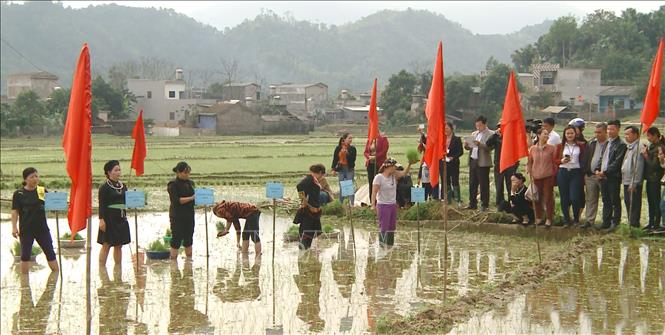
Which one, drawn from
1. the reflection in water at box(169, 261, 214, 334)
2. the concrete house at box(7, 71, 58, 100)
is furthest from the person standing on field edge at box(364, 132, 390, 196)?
the concrete house at box(7, 71, 58, 100)

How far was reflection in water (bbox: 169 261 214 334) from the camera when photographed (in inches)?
368

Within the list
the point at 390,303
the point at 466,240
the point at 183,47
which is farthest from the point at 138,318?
the point at 183,47

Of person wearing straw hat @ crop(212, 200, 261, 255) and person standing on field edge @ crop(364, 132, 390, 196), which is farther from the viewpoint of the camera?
person standing on field edge @ crop(364, 132, 390, 196)

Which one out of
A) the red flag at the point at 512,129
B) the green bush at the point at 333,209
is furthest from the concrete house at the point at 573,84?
the red flag at the point at 512,129

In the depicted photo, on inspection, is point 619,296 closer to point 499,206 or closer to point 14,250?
point 499,206

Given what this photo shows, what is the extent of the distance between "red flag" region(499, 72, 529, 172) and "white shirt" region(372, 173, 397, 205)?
6.25 feet

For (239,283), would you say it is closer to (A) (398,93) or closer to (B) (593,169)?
(B) (593,169)

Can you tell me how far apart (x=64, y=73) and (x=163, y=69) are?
14560 millimetres

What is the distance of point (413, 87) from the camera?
68.4 meters

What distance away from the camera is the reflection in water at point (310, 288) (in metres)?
9.68

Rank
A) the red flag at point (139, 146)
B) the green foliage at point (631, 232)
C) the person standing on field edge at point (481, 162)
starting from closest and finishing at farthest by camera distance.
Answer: the green foliage at point (631, 232) → the red flag at point (139, 146) → the person standing on field edge at point (481, 162)

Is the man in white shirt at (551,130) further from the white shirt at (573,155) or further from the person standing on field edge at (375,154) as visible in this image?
the person standing on field edge at (375,154)

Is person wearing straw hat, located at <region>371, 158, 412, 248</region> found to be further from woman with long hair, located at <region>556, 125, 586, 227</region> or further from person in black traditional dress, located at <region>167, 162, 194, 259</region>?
woman with long hair, located at <region>556, 125, 586, 227</region>

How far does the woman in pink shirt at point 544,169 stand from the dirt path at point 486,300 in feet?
5.28
